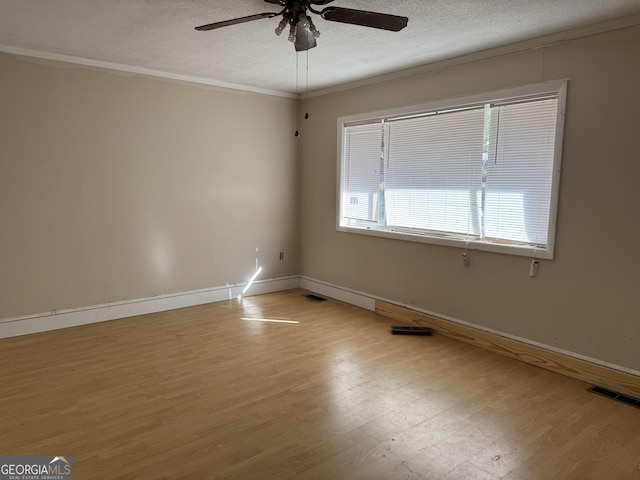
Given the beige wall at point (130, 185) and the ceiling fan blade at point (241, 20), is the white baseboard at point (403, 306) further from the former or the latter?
the ceiling fan blade at point (241, 20)

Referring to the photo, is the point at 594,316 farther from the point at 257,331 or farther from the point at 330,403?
the point at 257,331

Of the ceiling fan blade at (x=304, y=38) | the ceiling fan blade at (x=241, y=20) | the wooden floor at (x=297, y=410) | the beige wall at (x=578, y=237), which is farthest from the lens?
the beige wall at (x=578, y=237)

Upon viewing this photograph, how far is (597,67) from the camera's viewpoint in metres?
2.95

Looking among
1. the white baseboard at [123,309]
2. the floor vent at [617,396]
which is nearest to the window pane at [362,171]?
the white baseboard at [123,309]

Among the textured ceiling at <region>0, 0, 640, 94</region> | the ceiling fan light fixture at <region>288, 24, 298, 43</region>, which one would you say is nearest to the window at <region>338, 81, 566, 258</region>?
the textured ceiling at <region>0, 0, 640, 94</region>

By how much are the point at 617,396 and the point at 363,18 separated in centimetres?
293

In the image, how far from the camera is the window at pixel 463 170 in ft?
10.8

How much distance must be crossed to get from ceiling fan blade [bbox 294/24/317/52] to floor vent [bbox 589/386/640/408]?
3005 mm

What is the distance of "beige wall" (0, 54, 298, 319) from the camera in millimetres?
3783

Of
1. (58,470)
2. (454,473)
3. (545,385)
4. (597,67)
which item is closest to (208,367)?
(58,470)

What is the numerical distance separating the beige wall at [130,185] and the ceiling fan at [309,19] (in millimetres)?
2248

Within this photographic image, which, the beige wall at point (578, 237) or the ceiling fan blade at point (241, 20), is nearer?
the ceiling fan blade at point (241, 20)

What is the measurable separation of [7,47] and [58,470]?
3441 millimetres

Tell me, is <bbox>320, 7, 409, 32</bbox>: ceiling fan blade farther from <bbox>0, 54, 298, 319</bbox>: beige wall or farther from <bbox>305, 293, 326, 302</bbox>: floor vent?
<bbox>305, 293, 326, 302</bbox>: floor vent
